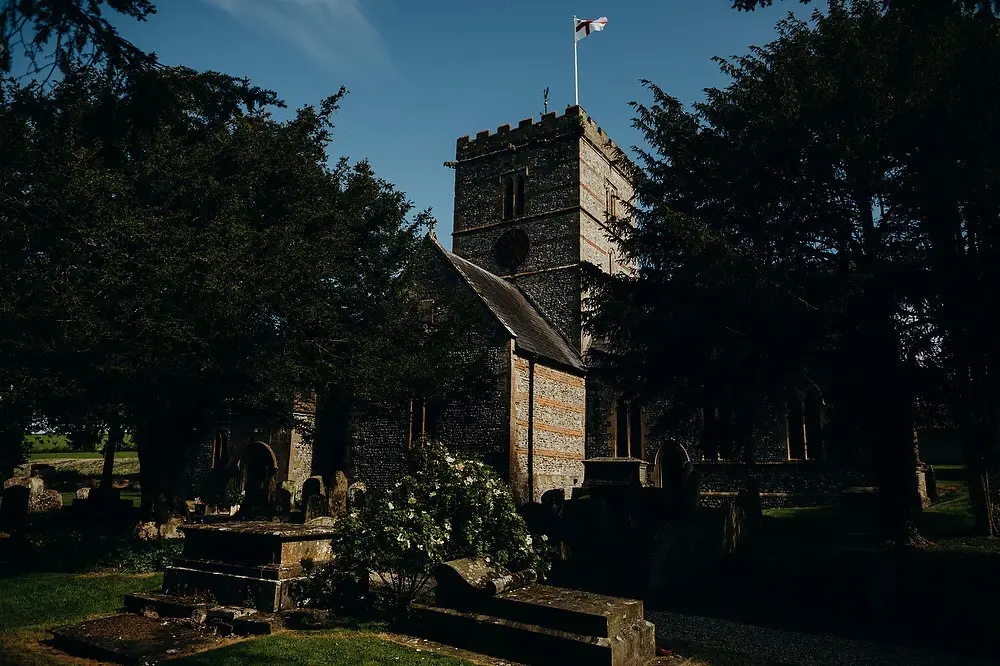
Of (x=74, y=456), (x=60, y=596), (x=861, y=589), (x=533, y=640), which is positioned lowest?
(x=60, y=596)

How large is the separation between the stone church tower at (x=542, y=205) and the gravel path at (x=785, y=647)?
18.3 m

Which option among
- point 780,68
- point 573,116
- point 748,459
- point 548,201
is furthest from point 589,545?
point 573,116

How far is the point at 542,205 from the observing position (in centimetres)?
2881

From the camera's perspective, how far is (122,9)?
4840mm

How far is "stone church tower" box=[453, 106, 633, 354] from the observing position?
27.7 meters

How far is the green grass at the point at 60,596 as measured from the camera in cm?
825

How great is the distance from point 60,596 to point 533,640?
7.77 m

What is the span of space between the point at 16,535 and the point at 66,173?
734 cm

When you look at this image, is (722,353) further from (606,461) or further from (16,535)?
(16,535)

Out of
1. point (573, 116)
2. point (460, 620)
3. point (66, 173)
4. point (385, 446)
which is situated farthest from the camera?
point (573, 116)

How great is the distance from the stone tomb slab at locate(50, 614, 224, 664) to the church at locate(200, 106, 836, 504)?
1020 centimetres

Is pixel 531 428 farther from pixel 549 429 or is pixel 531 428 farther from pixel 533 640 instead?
pixel 533 640

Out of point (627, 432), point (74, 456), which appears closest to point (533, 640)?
point (627, 432)

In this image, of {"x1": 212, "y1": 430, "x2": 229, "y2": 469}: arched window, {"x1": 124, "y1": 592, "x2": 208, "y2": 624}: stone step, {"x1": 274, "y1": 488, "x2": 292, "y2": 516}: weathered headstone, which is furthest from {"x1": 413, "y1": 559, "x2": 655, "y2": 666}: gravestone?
{"x1": 212, "y1": 430, "x2": 229, "y2": 469}: arched window
